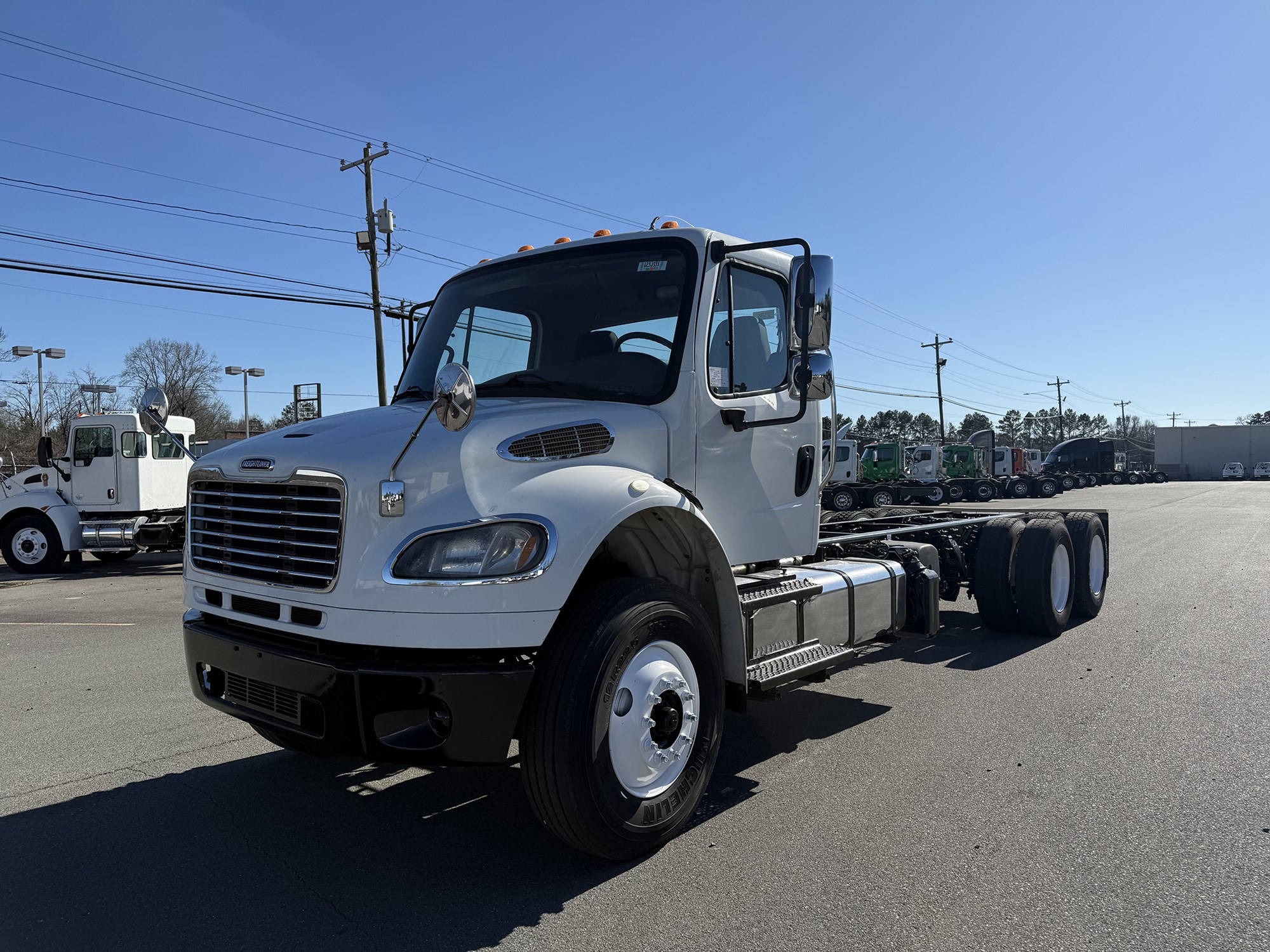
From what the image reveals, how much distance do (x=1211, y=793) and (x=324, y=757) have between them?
4.37 m

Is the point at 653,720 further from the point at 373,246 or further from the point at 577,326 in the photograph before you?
the point at 373,246

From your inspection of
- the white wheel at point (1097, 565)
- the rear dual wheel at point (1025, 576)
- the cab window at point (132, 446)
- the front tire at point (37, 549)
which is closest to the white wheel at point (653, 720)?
the rear dual wheel at point (1025, 576)

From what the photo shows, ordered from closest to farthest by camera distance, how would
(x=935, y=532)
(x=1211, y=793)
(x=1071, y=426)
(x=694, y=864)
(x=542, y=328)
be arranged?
1. (x=694, y=864)
2. (x=1211, y=793)
3. (x=542, y=328)
4. (x=935, y=532)
5. (x=1071, y=426)

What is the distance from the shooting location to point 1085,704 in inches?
223

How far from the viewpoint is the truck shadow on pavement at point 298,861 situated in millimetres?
2988

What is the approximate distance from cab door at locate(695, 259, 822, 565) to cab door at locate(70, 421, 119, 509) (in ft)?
50.8

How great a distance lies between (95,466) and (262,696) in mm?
15539

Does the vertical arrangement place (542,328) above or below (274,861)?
above

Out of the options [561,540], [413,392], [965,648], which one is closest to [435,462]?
[561,540]

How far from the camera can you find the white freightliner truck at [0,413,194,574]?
635 inches

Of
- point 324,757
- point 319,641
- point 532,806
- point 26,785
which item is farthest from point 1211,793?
point 26,785

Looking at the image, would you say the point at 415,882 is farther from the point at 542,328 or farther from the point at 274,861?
the point at 542,328

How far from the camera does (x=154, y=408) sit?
4324 mm

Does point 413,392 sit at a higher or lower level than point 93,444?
lower
